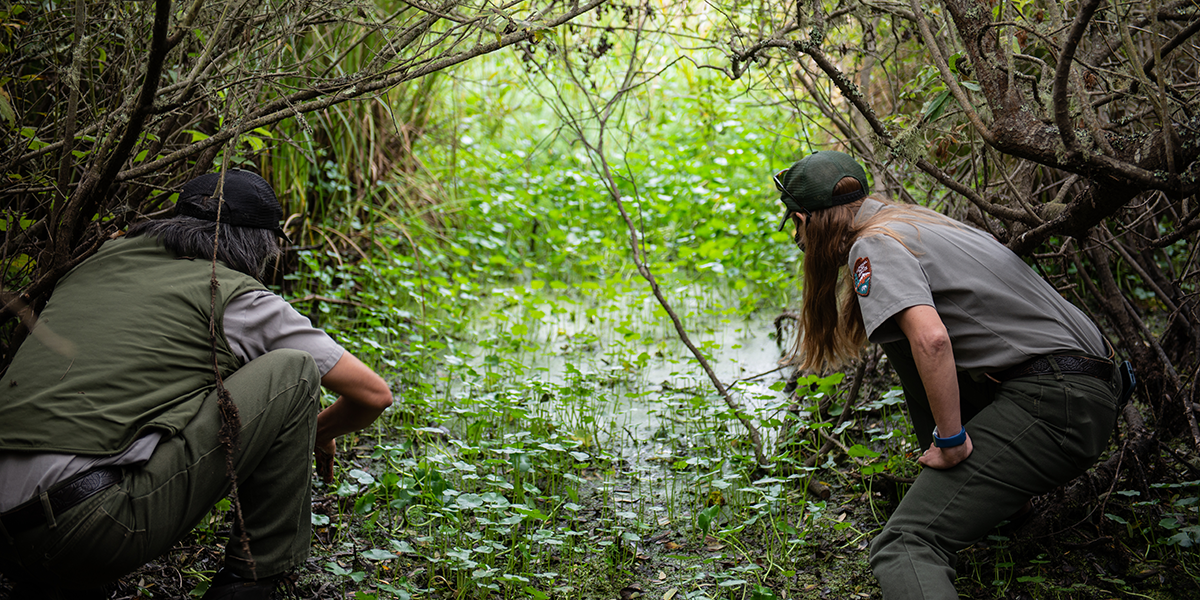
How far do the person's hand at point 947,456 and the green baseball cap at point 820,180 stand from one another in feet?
2.43

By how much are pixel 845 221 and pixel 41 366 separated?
81.6 inches

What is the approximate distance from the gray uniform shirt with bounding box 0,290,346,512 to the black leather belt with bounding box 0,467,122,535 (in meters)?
0.02

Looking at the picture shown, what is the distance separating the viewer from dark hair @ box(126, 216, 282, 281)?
198 cm

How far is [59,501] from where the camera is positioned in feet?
5.52

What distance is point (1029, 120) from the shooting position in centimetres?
191

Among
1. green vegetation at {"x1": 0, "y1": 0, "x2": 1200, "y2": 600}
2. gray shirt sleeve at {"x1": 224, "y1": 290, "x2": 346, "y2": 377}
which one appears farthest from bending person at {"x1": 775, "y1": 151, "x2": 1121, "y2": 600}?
gray shirt sleeve at {"x1": 224, "y1": 290, "x2": 346, "y2": 377}

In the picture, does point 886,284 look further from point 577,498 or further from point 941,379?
point 577,498

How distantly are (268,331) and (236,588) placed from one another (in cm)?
66

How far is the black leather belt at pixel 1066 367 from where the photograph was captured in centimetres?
201

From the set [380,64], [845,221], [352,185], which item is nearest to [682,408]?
[845,221]

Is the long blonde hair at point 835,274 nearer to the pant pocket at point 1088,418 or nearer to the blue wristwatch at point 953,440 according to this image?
the blue wristwatch at point 953,440

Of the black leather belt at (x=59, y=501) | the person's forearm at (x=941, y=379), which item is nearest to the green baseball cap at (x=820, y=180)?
the person's forearm at (x=941, y=379)

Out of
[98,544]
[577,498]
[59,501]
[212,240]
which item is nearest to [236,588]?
[98,544]

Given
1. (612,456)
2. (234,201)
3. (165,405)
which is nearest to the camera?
(165,405)
